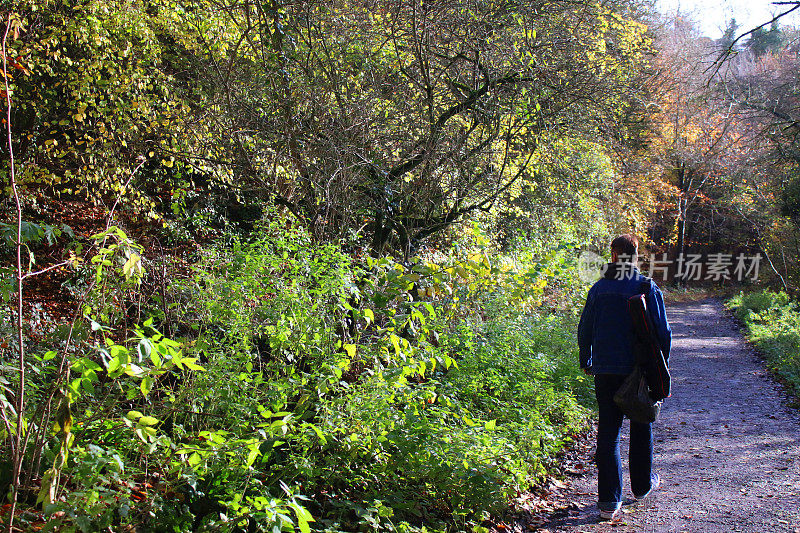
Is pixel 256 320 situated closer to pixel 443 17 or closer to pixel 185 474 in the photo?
pixel 185 474

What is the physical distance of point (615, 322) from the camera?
468 centimetres

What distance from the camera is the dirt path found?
448cm

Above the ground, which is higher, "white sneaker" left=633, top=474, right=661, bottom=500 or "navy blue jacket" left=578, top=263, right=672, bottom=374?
"navy blue jacket" left=578, top=263, right=672, bottom=374

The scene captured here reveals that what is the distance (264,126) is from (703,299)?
27.4 meters

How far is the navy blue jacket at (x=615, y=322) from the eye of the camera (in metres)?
4.59

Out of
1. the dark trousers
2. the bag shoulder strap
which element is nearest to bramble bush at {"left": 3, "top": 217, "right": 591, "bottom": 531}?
the dark trousers

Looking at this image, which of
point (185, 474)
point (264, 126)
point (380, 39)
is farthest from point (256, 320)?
point (380, 39)

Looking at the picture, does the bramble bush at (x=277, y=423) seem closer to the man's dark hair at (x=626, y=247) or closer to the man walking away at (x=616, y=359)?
the man walking away at (x=616, y=359)

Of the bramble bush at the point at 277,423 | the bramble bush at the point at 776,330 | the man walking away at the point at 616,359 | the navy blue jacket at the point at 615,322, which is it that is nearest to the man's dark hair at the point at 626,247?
the man walking away at the point at 616,359

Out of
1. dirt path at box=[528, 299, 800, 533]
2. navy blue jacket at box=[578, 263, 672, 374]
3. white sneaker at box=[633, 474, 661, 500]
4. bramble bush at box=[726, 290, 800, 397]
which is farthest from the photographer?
bramble bush at box=[726, 290, 800, 397]

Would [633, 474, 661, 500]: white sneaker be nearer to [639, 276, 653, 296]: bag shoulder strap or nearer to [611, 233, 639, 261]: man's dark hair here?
[639, 276, 653, 296]: bag shoulder strap

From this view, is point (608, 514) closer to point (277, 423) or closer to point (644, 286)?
point (644, 286)

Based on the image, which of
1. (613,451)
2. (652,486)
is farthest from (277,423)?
(652,486)

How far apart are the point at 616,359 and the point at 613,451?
694 mm
